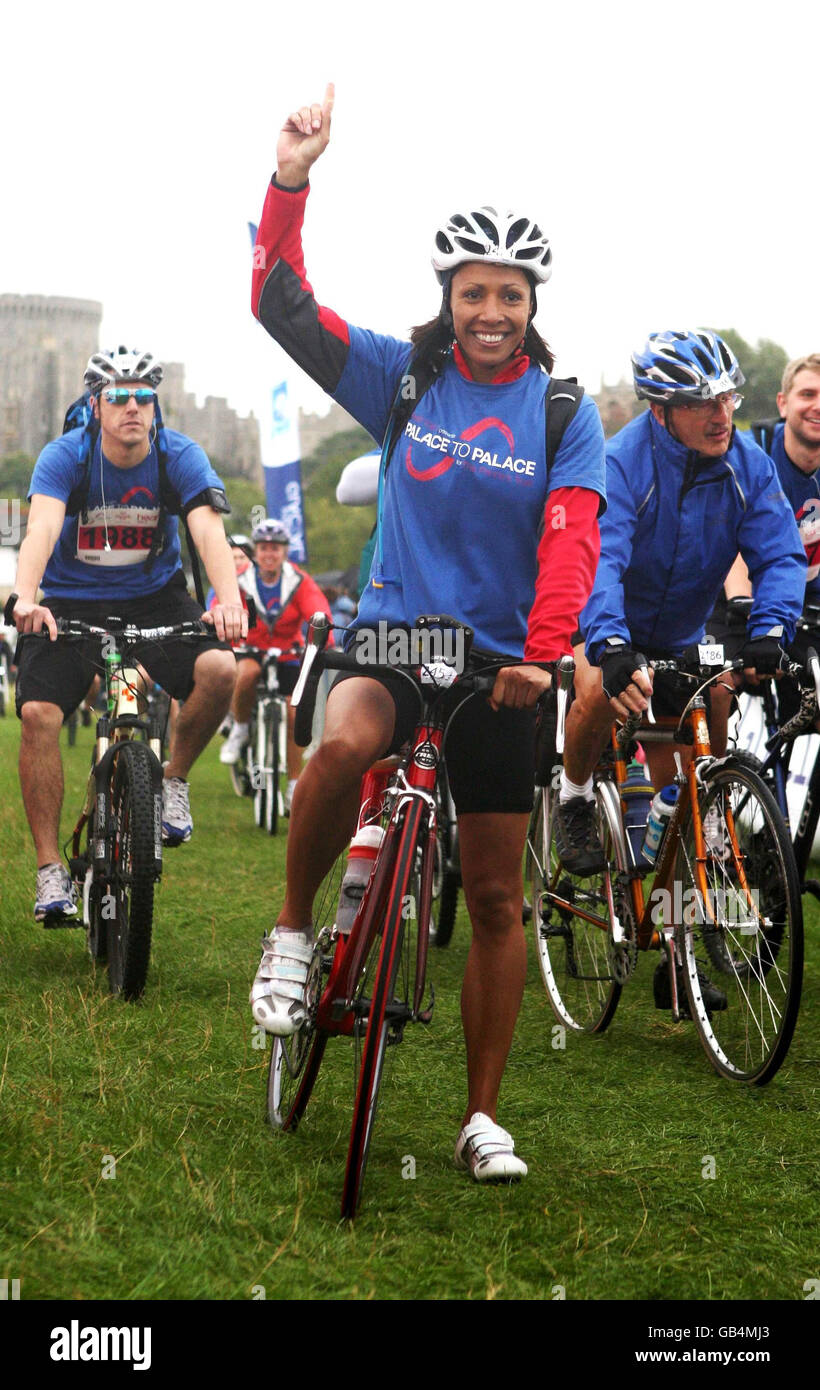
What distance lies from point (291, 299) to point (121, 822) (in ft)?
8.50

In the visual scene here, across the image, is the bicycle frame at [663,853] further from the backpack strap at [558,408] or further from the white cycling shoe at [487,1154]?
the backpack strap at [558,408]

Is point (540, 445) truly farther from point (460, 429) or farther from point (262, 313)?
point (262, 313)

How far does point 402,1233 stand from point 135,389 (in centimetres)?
380

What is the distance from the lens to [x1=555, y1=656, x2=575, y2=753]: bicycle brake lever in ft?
11.8

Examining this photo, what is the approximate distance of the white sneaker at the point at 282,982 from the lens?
3855 millimetres

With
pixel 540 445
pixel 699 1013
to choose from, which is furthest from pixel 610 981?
pixel 540 445

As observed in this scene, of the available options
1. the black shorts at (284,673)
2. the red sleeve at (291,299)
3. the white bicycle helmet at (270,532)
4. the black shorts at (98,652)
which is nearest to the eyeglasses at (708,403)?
the red sleeve at (291,299)

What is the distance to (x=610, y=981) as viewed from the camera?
5.66 m

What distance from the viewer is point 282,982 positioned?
3891 millimetres

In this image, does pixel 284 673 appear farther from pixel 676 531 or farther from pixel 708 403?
pixel 708 403

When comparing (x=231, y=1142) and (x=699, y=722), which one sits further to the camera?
(x=699, y=722)

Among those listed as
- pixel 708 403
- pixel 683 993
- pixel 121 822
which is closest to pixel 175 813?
pixel 121 822

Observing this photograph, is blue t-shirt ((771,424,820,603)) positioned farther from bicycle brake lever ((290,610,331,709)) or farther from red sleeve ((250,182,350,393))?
bicycle brake lever ((290,610,331,709))

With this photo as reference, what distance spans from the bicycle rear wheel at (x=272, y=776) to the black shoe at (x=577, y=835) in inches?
229
